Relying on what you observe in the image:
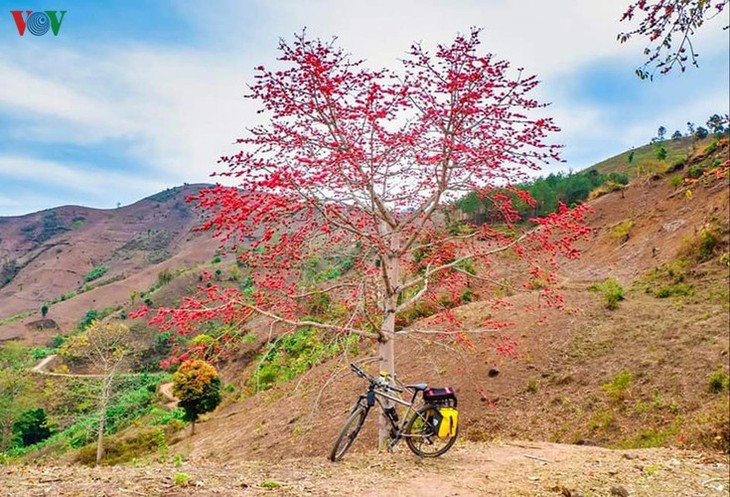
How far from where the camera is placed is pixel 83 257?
13400cm

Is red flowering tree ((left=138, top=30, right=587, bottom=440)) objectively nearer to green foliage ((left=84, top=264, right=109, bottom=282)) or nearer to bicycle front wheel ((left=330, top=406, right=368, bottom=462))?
bicycle front wheel ((left=330, top=406, right=368, bottom=462))

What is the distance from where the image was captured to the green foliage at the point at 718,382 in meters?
7.47

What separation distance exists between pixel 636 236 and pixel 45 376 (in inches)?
1868

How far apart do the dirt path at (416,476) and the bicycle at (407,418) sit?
0.61ft

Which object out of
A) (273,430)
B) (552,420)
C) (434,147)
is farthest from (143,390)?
(434,147)

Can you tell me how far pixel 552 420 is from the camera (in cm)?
848

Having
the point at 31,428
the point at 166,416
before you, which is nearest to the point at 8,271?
the point at 31,428

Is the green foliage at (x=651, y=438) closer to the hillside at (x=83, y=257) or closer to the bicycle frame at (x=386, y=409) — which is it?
the bicycle frame at (x=386, y=409)

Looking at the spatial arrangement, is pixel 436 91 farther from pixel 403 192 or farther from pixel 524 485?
pixel 524 485

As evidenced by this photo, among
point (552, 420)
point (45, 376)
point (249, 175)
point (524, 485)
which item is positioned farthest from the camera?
point (45, 376)

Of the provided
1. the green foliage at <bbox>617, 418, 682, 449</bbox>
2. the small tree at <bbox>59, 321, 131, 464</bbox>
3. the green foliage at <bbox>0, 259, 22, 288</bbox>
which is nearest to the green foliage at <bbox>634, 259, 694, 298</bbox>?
the green foliage at <bbox>617, 418, 682, 449</bbox>

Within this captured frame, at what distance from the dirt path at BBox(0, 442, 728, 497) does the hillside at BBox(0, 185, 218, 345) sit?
6037cm

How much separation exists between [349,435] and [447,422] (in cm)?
102

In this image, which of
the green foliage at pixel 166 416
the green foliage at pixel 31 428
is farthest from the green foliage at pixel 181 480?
the green foliage at pixel 31 428
